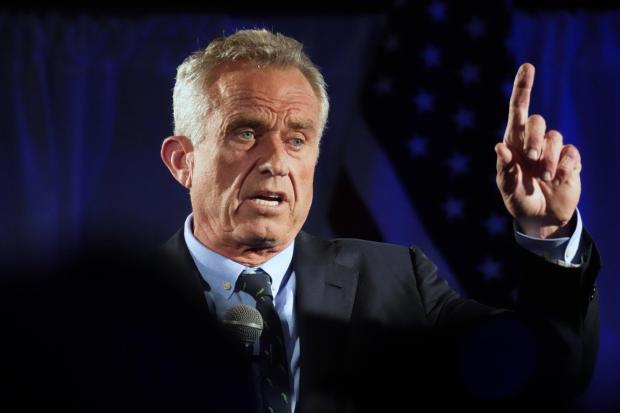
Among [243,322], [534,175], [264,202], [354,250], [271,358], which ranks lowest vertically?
[271,358]

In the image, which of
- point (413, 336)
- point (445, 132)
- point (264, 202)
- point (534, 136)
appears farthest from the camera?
point (445, 132)

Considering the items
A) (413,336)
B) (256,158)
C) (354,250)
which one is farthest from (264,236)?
(413,336)

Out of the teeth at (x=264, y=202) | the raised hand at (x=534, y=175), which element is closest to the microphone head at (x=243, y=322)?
the teeth at (x=264, y=202)

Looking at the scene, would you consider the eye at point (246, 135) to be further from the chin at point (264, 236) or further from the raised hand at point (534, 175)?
the raised hand at point (534, 175)

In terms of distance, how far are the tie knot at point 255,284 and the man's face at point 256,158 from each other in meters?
0.06

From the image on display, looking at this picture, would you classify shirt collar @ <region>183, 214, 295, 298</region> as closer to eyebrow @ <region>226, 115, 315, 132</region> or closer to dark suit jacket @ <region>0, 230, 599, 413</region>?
dark suit jacket @ <region>0, 230, 599, 413</region>

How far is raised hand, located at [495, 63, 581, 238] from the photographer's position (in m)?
1.67

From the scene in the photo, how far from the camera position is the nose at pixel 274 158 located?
→ 186cm

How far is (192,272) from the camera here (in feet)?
6.35

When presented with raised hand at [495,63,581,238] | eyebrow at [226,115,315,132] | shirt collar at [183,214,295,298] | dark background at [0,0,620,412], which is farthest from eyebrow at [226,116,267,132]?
dark background at [0,0,620,412]

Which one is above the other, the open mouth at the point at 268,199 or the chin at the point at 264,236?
the open mouth at the point at 268,199

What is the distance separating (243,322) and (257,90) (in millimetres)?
545

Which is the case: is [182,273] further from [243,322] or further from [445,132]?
[445,132]

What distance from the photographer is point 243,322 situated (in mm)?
1756
